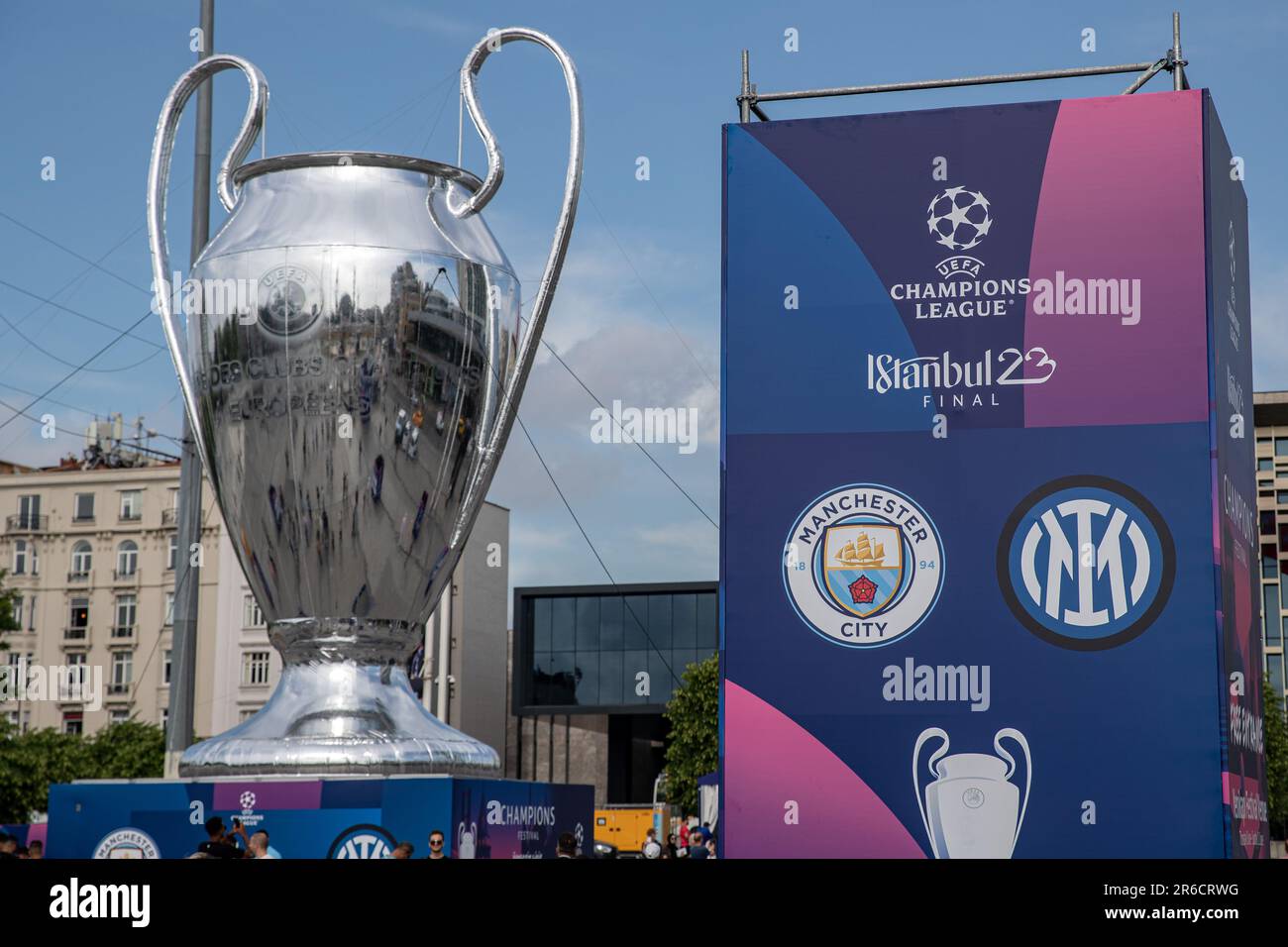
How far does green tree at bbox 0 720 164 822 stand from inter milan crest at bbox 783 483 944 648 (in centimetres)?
1794

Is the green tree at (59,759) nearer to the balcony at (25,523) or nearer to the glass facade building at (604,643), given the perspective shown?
the balcony at (25,523)

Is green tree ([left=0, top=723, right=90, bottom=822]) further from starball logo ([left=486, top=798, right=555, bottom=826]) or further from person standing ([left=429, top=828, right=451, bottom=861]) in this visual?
person standing ([left=429, top=828, right=451, bottom=861])

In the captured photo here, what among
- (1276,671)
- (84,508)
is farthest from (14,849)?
(1276,671)

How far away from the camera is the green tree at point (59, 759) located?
1227 inches

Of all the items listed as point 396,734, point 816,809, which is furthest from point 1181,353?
point 396,734

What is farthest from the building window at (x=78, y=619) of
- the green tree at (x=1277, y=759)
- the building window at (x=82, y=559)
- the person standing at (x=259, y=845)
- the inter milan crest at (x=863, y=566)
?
the person standing at (x=259, y=845)

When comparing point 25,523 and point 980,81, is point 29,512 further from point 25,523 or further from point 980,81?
point 980,81

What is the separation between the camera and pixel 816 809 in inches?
395

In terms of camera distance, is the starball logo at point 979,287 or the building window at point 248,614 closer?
the starball logo at point 979,287

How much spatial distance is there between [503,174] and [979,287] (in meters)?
3.82

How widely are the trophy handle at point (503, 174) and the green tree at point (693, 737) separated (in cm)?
3307

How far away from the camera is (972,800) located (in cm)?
976

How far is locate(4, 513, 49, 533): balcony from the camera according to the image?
56.2m
